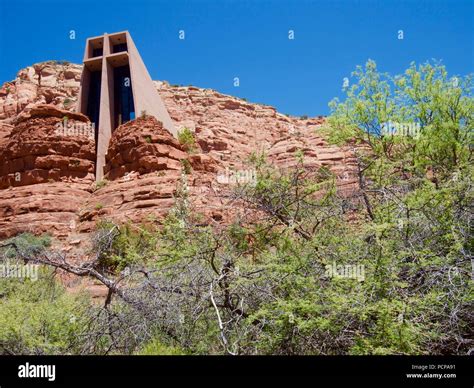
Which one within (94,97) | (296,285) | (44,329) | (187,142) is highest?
(94,97)

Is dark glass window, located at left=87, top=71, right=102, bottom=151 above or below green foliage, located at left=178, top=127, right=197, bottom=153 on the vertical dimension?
above

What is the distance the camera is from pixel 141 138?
26391mm

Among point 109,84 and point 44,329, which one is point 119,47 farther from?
point 44,329

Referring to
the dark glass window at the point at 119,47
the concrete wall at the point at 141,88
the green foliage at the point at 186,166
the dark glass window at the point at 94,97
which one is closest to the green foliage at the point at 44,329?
the green foliage at the point at 186,166

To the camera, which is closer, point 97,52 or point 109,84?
point 109,84

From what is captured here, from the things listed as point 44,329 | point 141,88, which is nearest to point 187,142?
point 141,88

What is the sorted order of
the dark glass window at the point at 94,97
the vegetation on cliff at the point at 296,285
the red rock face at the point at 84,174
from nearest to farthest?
the vegetation on cliff at the point at 296,285, the red rock face at the point at 84,174, the dark glass window at the point at 94,97

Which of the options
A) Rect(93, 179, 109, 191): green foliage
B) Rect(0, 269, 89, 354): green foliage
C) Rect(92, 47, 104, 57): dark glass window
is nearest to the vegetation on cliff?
Rect(0, 269, 89, 354): green foliage

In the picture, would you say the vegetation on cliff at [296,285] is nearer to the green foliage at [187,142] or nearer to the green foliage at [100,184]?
the green foliage at [100,184]

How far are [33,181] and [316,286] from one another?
25.8 meters

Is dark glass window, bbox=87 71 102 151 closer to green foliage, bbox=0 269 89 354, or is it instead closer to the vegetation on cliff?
the vegetation on cliff

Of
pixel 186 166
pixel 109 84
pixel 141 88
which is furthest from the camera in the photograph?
pixel 141 88

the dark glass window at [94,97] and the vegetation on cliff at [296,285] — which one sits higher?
the dark glass window at [94,97]

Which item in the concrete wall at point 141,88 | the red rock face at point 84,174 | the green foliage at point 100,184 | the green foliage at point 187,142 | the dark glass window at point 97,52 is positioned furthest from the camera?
the dark glass window at point 97,52
